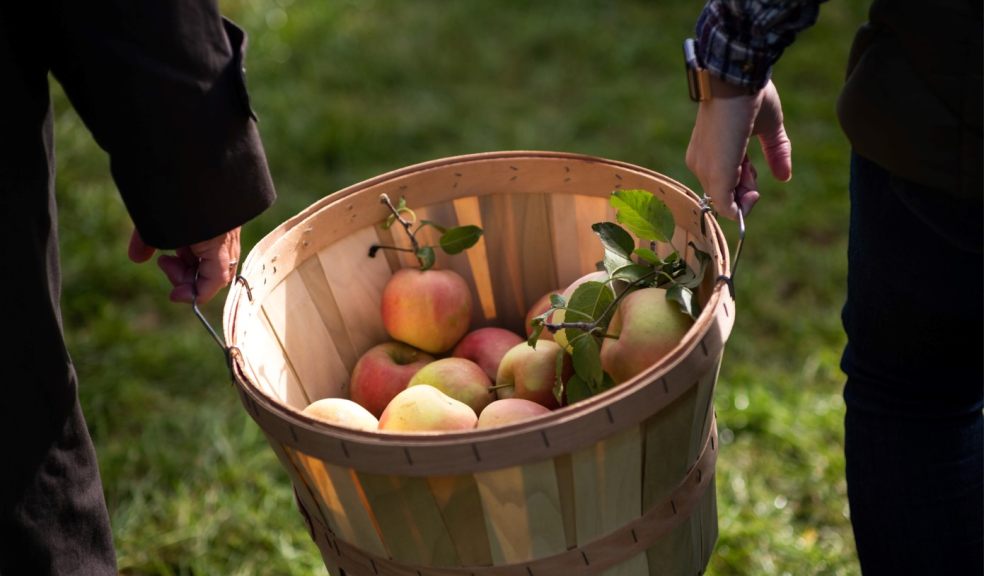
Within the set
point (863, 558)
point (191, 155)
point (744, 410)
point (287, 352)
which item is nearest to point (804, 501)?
point (744, 410)

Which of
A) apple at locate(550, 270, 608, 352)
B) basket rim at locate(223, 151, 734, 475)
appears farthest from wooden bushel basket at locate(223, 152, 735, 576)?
apple at locate(550, 270, 608, 352)

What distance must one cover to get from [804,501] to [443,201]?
3.13ft

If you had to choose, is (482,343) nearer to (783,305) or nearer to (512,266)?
(512,266)

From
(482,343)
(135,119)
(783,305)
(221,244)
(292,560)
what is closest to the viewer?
(135,119)

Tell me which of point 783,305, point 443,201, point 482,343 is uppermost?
point 443,201

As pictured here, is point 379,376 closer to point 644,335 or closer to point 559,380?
point 559,380

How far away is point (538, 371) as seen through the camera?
135cm

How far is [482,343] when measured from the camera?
1547mm

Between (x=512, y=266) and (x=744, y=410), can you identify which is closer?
Result: (x=512, y=266)

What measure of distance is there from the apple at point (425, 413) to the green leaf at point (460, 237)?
30 centimetres

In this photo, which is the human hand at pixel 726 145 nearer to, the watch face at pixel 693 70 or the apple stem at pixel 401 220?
the watch face at pixel 693 70

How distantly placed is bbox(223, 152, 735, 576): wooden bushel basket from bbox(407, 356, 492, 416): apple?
18cm

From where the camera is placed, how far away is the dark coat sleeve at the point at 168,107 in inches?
44.3

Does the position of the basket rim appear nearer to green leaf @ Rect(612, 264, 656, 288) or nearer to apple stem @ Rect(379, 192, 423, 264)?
green leaf @ Rect(612, 264, 656, 288)
